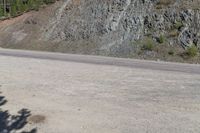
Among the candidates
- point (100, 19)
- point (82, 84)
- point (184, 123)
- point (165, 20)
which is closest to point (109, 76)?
point (82, 84)

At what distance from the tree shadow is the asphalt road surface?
176mm

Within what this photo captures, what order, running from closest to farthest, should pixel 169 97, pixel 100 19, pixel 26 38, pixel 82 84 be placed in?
pixel 169 97
pixel 82 84
pixel 100 19
pixel 26 38

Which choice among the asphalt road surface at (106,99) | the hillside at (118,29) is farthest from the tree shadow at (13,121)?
the hillside at (118,29)

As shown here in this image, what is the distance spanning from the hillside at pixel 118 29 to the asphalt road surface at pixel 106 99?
10.3m

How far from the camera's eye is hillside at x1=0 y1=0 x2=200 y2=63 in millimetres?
29062

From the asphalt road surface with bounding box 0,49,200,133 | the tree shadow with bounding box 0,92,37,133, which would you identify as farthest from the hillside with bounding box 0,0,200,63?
the tree shadow with bounding box 0,92,37,133

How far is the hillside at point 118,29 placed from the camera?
2906 centimetres

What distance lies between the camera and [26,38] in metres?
42.6

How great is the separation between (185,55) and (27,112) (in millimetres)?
18675

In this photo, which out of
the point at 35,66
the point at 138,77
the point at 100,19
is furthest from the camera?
the point at 100,19

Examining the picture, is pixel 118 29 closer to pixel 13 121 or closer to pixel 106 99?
pixel 106 99

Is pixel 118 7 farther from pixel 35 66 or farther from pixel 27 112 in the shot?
pixel 27 112

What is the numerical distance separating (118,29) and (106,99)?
2224 centimetres

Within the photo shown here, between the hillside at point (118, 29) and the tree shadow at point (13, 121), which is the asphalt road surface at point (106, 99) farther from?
the hillside at point (118, 29)
